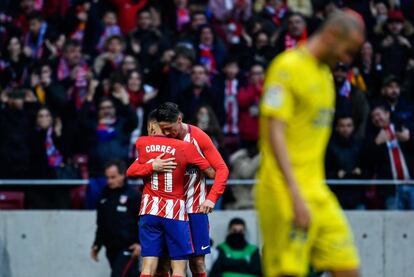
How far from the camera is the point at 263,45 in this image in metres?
18.6

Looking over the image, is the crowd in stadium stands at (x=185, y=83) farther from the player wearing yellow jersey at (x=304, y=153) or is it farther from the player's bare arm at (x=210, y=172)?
the player wearing yellow jersey at (x=304, y=153)

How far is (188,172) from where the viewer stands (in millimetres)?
12102

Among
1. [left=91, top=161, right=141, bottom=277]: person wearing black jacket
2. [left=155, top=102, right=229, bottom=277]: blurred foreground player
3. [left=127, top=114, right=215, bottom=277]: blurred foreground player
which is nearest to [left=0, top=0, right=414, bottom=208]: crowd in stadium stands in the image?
[left=91, top=161, right=141, bottom=277]: person wearing black jacket

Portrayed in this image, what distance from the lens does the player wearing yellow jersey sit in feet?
24.6

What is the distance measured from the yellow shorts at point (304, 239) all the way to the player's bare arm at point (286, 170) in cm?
19

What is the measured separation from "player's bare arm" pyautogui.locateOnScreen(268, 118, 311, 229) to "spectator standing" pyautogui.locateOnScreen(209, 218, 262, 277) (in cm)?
841

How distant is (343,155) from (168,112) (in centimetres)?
514

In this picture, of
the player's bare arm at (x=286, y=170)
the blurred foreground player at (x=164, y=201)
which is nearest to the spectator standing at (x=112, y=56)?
the blurred foreground player at (x=164, y=201)

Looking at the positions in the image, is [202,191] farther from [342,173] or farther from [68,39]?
[68,39]

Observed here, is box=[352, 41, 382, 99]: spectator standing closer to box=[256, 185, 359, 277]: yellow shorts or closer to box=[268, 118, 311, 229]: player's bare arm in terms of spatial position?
box=[256, 185, 359, 277]: yellow shorts

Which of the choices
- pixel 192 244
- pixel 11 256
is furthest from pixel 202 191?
pixel 11 256

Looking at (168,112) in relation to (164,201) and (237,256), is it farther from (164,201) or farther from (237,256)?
(237,256)

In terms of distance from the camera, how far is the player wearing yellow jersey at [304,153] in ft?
24.6

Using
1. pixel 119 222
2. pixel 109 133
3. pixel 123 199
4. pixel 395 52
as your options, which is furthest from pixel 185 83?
pixel 395 52
